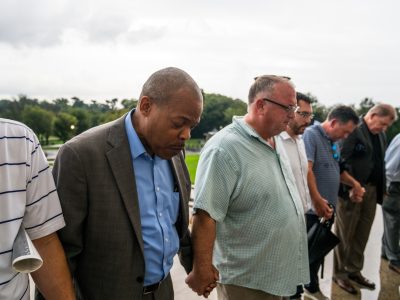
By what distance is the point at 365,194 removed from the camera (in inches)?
193

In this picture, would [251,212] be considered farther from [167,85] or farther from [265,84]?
[167,85]

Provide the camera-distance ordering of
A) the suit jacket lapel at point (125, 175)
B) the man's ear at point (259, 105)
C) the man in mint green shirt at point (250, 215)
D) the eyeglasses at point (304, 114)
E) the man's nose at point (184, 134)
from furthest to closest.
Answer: the eyeglasses at point (304, 114) < the man's ear at point (259, 105) < the man in mint green shirt at point (250, 215) < the man's nose at point (184, 134) < the suit jacket lapel at point (125, 175)

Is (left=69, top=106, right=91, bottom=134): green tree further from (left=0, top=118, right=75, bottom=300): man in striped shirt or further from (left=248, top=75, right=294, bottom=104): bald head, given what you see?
(left=0, top=118, right=75, bottom=300): man in striped shirt

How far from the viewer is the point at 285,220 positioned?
95.3 inches

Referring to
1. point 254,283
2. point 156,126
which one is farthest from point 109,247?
point 254,283

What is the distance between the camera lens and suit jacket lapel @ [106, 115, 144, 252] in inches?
66.9

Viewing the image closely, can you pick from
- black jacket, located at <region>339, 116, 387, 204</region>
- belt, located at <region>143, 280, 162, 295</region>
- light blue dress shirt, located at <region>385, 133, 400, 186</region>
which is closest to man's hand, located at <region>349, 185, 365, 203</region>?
black jacket, located at <region>339, 116, 387, 204</region>

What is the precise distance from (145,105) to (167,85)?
17cm

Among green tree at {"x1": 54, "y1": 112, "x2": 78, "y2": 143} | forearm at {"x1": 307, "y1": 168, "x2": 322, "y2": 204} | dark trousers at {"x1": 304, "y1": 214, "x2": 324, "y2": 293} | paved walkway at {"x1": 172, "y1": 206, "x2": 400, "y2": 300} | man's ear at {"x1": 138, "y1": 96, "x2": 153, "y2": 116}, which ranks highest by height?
man's ear at {"x1": 138, "y1": 96, "x2": 153, "y2": 116}

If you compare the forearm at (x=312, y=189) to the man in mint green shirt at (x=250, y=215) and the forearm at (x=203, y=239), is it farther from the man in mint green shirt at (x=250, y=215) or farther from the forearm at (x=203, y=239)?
the forearm at (x=203, y=239)

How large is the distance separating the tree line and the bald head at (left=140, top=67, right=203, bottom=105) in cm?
2987

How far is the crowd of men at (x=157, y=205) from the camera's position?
4.60ft

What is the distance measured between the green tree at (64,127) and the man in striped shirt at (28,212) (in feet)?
200

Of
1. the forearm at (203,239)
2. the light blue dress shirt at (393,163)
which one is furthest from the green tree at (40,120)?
the forearm at (203,239)
